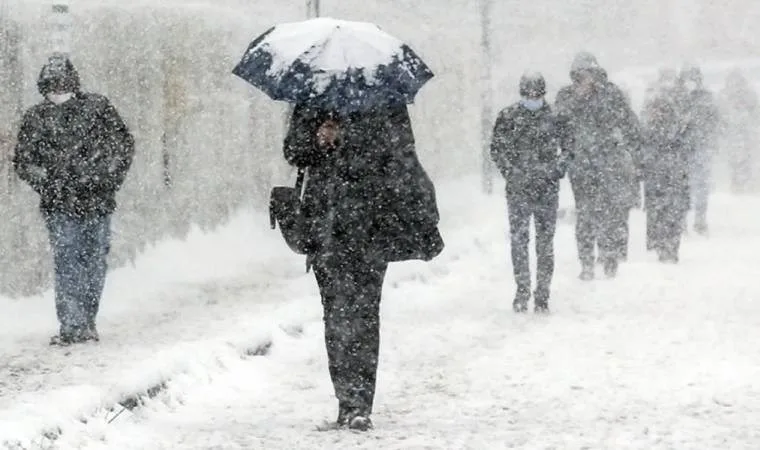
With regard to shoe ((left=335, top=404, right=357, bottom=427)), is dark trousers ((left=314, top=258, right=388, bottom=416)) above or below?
above

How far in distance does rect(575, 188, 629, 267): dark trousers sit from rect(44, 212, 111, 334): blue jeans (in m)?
5.41

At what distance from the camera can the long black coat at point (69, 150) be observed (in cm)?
1052

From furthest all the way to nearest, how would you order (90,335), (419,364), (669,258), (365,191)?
(669,258) < (90,335) < (419,364) < (365,191)

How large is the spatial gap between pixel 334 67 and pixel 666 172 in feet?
31.7

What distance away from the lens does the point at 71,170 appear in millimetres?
10555

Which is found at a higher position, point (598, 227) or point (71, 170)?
point (71, 170)

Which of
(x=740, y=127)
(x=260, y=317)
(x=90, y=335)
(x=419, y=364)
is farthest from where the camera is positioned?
(x=740, y=127)

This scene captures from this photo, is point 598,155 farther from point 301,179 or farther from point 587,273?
point 301,179

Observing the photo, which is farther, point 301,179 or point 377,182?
point 301,179

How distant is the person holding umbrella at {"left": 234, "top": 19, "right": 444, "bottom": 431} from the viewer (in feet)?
24.0

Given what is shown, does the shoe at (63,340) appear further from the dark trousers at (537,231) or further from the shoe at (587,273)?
the shoe at (587,273)

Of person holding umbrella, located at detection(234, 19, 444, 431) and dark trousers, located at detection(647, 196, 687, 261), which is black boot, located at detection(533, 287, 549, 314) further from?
person holding umbrella, located at detection(234, 19, 444, 431)

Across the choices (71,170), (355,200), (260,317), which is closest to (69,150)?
(71,170)

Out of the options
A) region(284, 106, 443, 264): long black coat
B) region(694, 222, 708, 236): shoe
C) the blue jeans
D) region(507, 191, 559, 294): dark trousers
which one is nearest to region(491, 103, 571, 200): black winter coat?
region(507, 191, 559, 294): dark trousers
